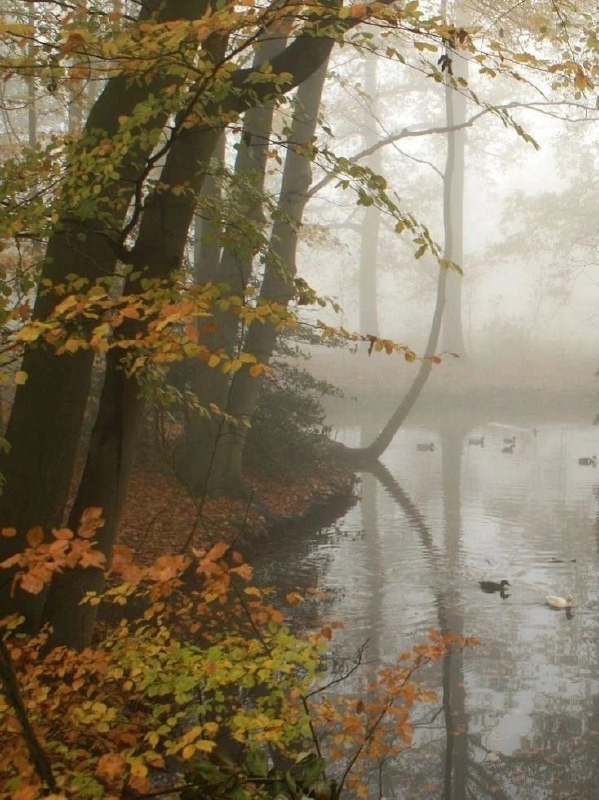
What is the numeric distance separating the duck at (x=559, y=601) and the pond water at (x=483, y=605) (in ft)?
0.33

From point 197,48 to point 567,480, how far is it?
15130mm

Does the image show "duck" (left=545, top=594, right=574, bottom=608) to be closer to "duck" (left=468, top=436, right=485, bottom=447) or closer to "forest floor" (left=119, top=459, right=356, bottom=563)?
"forest floor" (left=119, top=459, right=356, bottom=563)

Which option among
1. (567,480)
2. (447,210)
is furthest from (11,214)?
(447,210)

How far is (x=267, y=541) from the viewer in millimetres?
12117

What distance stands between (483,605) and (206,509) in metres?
4.35

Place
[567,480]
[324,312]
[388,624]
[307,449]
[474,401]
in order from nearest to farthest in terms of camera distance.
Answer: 1. [388,624]
2. [307,449]
3. [567,480]
4. [474,401]
5. [324,312]

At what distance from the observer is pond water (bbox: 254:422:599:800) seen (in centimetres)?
597

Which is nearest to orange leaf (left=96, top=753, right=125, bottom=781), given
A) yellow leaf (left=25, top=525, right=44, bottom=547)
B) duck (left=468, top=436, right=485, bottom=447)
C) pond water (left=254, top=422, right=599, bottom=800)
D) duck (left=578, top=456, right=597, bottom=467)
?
yellow leaf (left=25, top=525, right=44, bottom=547)

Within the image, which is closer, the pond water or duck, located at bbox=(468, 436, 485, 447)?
the pond water

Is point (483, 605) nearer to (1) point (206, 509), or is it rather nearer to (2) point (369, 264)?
(1) point (206, 509)

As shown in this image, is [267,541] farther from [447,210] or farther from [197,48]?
[447,210]

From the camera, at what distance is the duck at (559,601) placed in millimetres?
9173

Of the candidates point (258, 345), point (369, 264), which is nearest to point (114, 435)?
point (258, 345)

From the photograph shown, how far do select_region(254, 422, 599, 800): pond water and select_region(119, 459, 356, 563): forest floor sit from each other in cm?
67
